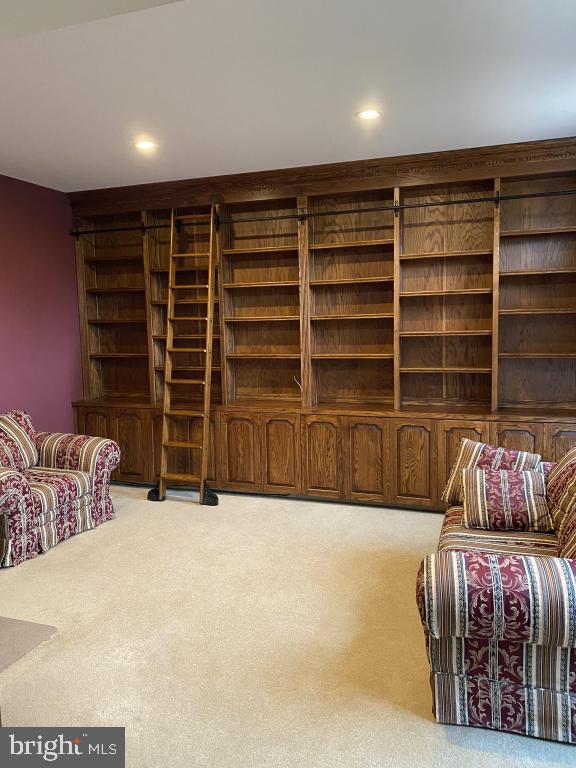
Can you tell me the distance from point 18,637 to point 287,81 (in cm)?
293

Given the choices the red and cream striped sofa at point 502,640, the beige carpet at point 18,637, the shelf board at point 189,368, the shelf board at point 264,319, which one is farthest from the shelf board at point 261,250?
the red and cream striped sofa at point 502,640

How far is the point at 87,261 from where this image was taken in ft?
17.9

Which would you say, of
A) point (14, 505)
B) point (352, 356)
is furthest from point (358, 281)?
point (14, 505)

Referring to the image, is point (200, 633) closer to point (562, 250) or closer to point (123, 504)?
point (123, 504)

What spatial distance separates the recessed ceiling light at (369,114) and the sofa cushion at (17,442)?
3.11 metres

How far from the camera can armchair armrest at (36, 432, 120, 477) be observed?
422 centimetres

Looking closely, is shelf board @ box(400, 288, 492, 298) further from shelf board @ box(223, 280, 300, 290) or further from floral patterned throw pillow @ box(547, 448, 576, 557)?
floral patterned throw pillow @ box(547, 448, 576, 557)

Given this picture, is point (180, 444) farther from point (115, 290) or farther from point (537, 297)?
point (537, 297)

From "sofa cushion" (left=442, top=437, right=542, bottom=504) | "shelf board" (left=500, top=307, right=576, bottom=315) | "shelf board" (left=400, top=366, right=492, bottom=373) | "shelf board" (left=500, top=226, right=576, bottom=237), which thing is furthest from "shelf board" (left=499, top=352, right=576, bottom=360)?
"sofa cushion" (left=442, top=437, right=542, bottom=504)

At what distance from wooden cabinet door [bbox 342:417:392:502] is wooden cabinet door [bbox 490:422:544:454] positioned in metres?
0.78

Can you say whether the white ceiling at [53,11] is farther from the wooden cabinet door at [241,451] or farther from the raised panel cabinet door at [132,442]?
the raised panel cabinet door at [132,442]

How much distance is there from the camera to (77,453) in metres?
4.25

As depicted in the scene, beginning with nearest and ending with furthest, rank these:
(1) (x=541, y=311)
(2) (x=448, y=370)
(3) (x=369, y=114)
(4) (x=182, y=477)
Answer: (3) (x=369, y=114) < (1) (x=541, y=311) < (2) (x=448, y=370) < (4) (x=182, y=477)

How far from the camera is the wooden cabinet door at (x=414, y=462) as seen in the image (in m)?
4.38
